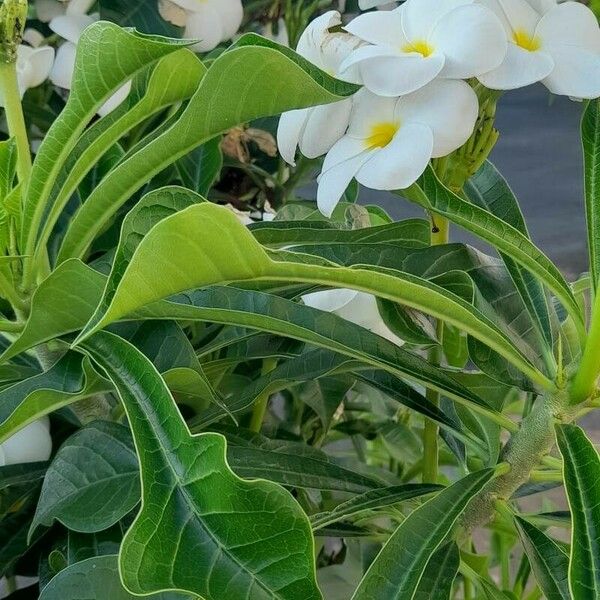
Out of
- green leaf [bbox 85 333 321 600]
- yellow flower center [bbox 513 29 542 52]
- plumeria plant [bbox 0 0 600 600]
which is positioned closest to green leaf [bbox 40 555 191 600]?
plumeria plant [bbox 0 0 600 600]

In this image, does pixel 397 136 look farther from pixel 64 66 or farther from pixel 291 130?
pixel 64 66

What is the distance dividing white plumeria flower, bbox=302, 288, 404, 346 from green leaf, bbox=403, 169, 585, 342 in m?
0.11

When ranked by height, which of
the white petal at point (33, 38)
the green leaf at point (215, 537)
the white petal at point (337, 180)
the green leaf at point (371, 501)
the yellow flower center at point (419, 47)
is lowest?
the green leaf at point (371, 501)

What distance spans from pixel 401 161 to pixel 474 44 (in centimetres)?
7

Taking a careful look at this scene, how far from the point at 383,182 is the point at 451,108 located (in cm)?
5

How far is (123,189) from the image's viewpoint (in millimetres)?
447

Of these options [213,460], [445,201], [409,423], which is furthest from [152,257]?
[409,423]

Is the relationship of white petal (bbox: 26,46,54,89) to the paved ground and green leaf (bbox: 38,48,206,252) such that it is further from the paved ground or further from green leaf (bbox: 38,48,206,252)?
the paved ground

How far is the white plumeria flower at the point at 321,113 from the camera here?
16.2 inches

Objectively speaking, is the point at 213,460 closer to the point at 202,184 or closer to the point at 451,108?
the point at 451,108

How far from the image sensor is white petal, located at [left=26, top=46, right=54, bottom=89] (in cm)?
61

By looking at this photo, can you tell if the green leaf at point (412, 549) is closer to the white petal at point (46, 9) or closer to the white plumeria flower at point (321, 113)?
the white plumeria flower at point (321, 113)

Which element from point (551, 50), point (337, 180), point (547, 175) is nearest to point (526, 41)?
point (551, 50)

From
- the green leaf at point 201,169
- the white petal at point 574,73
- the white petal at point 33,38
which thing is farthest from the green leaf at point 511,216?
the white petal at point 33,38
